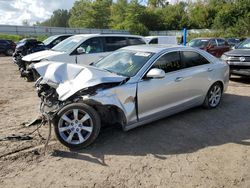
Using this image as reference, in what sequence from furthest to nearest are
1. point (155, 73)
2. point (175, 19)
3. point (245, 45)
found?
point (175, 19), point (245, 45), point (155, 73)

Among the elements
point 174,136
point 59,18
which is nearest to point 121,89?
point 174,136

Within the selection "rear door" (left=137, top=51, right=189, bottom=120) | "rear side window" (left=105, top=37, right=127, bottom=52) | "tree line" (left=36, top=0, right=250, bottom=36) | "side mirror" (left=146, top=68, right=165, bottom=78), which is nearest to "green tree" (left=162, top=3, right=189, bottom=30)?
"tree line" (left=36, top=0, right=250, bottom=36)

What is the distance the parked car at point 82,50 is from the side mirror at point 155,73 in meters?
4.91

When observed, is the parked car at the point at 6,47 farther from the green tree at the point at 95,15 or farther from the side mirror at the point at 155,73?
the green tree at the point at 95,15

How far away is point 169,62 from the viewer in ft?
17.5

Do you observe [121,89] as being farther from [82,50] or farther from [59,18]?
[59,18]

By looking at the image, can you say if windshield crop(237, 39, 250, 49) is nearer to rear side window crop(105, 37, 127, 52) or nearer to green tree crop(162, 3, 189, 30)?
rear side window crop(105, 37, 127, 52)

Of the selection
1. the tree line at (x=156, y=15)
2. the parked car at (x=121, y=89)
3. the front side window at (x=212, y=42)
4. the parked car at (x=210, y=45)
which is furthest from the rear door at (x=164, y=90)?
the tree line at (x=156, y=15)

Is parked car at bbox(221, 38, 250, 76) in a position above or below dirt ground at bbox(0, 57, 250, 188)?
above

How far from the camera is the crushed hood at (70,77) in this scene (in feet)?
14.0

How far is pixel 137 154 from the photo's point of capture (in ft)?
13.6

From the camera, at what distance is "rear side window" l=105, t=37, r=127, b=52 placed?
9.80 meters

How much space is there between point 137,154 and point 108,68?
6.08ft

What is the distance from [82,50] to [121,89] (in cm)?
518
